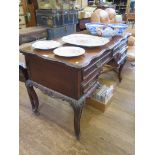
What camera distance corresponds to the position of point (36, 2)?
10.3 ft

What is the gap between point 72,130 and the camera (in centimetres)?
153

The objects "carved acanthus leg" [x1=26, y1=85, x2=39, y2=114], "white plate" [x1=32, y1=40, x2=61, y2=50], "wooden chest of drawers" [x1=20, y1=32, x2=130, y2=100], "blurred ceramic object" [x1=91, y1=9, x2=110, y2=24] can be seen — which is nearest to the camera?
"wooden chest of drawers" [x1=20, y1=32, x2=130, y2=100]

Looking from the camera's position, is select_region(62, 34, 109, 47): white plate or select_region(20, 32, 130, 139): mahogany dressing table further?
select_region(62, 34, 109, 47): white plate

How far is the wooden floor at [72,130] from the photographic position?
4.40ft

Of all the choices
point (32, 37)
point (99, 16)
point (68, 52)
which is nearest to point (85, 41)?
point (68, 52)

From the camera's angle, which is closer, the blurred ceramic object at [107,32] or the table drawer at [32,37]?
the blurred ceramic object at [107,32]

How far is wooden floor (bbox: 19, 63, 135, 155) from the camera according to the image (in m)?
1.34

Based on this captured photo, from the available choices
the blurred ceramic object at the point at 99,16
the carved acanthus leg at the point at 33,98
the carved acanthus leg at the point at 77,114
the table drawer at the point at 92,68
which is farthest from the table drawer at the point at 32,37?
the carved acanthus leg at the point at 77,114

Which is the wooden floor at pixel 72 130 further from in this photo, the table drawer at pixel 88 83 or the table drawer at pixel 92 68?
the table drawer at pixel 92 68

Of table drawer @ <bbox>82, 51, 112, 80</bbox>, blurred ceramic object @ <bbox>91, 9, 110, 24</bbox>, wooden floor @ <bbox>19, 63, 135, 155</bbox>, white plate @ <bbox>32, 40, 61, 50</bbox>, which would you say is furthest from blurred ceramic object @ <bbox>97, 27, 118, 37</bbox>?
blurred ceramic object @ <bbox>91, 9, 110, 24</bbox>

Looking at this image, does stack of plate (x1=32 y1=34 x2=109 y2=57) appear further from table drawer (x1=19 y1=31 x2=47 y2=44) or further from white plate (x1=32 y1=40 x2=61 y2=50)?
table drawer (x1=19 y1=31 x2=47 y2=44)
